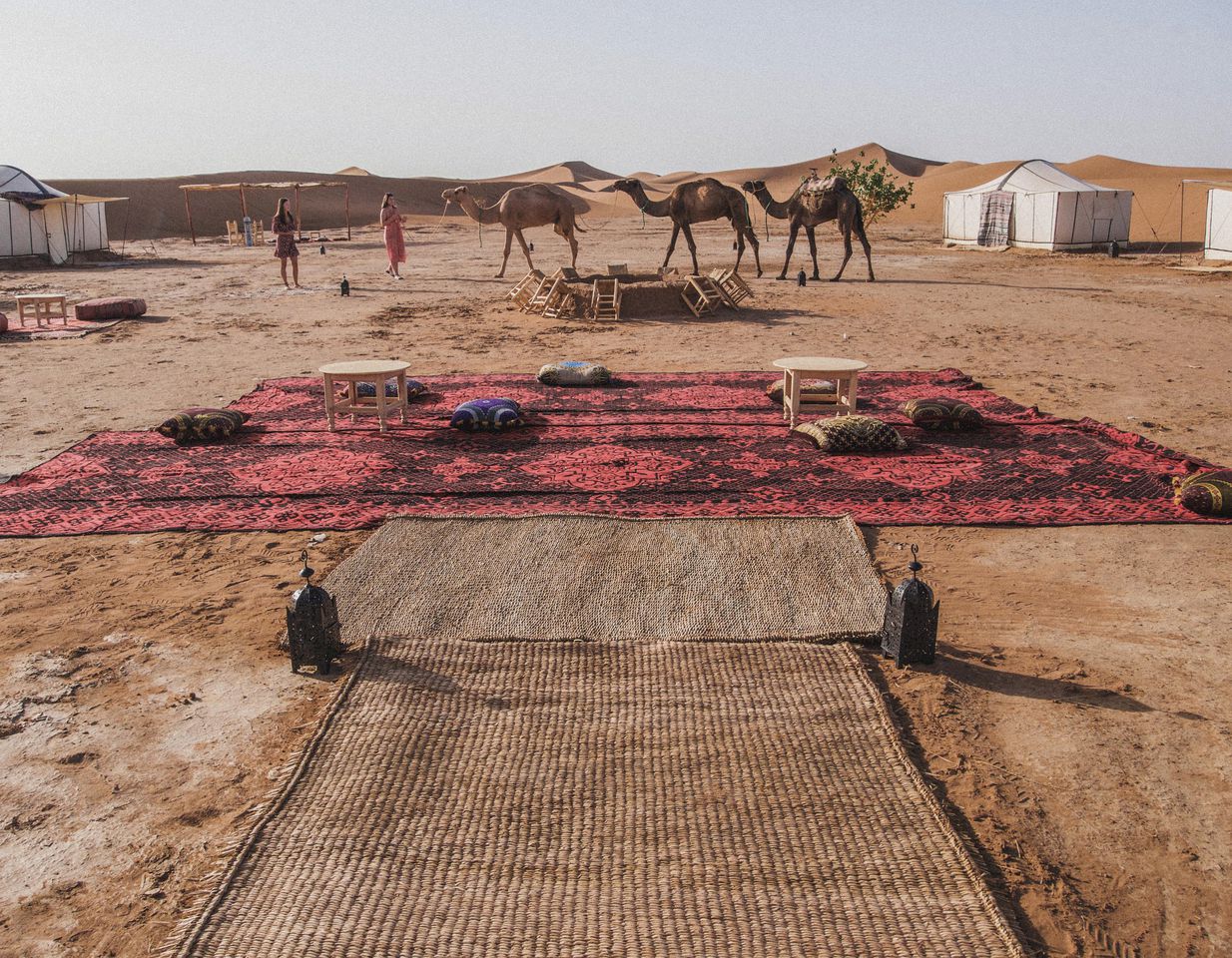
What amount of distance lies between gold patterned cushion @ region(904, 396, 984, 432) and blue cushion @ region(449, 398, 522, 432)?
3005mm

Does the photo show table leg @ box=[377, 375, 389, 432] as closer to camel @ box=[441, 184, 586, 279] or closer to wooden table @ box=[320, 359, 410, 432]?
wooden table @ box=[320, 359, 410, 432]

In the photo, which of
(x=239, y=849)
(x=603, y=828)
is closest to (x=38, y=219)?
(x=239, y=849)

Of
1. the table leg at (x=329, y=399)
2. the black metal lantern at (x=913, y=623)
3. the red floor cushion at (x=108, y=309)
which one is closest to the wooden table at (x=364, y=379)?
the table leg at (x=329, y=399)

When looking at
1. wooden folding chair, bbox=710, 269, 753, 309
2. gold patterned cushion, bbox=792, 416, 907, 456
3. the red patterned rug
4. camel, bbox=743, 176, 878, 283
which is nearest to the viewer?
the red patterned rug

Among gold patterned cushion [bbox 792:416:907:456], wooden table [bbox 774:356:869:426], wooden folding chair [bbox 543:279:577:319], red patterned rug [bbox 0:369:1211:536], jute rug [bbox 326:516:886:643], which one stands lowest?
jute rug [bbox 326:516:886:643]

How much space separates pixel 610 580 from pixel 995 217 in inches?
987

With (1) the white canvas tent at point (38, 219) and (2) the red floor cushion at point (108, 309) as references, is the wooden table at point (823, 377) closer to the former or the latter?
(2) the red floor cushion at point (108, 309)

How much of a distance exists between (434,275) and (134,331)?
287 inches

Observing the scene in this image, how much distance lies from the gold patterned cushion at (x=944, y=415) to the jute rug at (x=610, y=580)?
2.34 metres

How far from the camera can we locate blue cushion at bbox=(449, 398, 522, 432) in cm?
807

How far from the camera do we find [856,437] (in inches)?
296

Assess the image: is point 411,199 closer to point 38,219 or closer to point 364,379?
point 38,219

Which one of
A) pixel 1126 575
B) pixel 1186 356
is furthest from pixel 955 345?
pixel 1126 575

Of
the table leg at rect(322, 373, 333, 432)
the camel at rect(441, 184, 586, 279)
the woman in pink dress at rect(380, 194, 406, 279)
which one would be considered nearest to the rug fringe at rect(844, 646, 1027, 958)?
the table leg at rect(322, 373, 333, 432)
